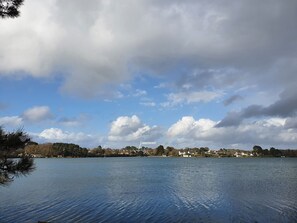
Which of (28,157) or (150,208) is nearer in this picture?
(28,157)

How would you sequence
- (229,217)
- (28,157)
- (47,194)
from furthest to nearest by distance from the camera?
(47,194) < (229,217) < (28,157)

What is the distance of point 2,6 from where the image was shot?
1512cm

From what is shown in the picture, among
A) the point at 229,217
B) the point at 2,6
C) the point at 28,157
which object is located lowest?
the point at 229,217

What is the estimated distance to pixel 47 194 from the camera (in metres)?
56.5

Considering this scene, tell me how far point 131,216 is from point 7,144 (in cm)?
2559

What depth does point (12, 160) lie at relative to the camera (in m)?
15.9

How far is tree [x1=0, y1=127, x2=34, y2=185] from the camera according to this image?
15.0m

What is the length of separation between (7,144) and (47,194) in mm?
44492

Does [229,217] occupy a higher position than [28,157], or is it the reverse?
[28,157]

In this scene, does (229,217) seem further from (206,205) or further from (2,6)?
(2,6)

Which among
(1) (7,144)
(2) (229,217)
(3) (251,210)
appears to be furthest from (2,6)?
(3) (251,210)

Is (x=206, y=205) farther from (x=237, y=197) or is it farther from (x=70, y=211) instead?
(x=70, y=211)

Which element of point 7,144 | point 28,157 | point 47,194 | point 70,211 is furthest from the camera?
point 47,194

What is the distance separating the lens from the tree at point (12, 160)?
49.4 feet
